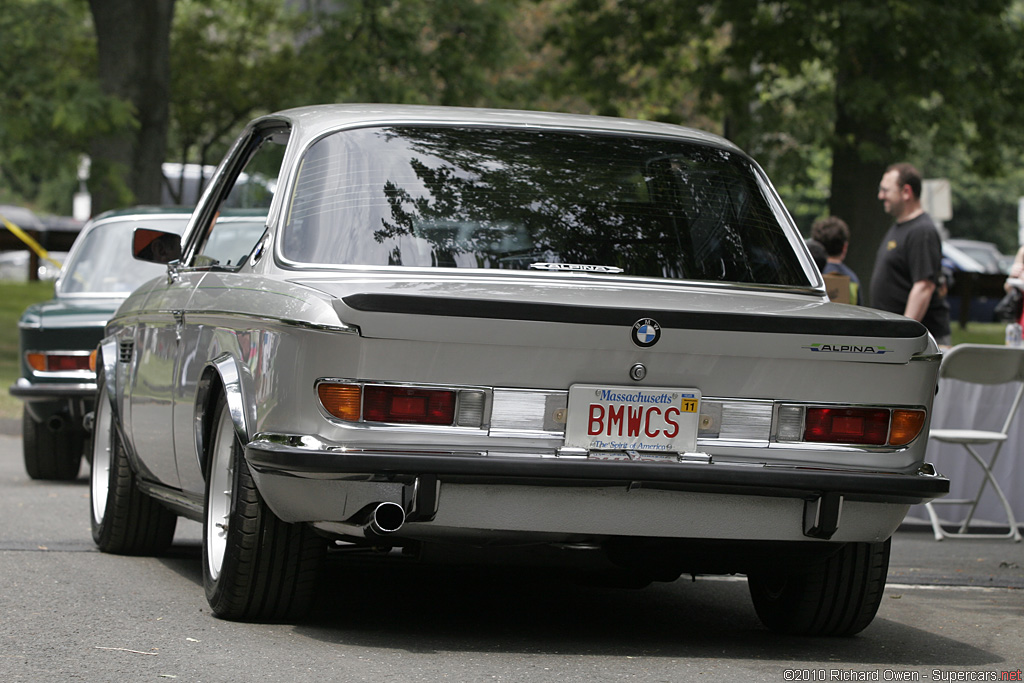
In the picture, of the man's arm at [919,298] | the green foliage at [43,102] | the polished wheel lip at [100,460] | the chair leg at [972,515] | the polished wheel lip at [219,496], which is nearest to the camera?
the polished wheel lip at [219,496]

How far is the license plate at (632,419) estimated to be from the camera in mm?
4805

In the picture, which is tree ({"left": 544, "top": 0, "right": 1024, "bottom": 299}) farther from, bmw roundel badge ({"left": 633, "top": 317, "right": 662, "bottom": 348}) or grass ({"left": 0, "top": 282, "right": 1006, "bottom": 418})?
bmw roundel badge ({"left": 633, "top": 317, "right": 662, "bottom": 348})

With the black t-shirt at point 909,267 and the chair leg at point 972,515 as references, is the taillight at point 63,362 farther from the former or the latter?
the chair leg at point 972,515

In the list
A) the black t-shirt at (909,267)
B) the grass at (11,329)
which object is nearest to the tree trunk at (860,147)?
the black t-shirt at (909,267)

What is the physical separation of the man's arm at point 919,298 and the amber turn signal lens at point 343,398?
6041 mm

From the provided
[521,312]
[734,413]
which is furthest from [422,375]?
[734,413]

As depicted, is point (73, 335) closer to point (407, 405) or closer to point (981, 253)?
point (407, 405)

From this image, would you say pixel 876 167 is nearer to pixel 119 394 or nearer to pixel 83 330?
pixel 83 330

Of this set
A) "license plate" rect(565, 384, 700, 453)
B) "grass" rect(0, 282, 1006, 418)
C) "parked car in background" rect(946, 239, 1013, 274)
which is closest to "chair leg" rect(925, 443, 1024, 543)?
"license plate" rect(565, 384, 700, 453)

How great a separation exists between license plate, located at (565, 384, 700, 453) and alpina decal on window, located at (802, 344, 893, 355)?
39 cm

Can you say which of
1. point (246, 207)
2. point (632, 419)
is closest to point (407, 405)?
point (632, 419)

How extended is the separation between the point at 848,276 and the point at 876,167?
11.2 meters

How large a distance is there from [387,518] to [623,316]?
2.93ft

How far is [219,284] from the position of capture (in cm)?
577
